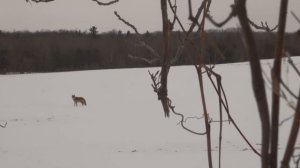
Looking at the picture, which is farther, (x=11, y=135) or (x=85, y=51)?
(x=85, y=51)

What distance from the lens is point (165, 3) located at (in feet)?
1.69

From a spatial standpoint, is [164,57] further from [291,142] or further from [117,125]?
[117,125]

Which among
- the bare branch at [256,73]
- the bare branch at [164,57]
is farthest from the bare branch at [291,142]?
the bare branch at [164,57]

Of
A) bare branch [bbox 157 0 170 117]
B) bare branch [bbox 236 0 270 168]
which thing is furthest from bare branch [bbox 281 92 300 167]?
bare branch [bbox 157 0 170 117]

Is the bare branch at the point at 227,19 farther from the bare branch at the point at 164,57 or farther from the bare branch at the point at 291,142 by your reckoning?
the bare branch at the point at 164,57

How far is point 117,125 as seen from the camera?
12211mm

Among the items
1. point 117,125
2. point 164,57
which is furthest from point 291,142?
point 117,125

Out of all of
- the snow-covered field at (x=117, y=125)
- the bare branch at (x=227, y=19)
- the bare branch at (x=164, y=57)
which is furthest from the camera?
the snow-covered field at (x=117, y=125)

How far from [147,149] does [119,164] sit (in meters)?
1.25

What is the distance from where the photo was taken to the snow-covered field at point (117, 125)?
8234 millimetres

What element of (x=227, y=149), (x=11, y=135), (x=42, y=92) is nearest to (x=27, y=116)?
(x=11, y=135)

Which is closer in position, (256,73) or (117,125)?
(256,73)

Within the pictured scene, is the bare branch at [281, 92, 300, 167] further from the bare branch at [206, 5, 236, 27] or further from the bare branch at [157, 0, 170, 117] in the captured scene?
the bare branch at [157, 0, 170, 117]

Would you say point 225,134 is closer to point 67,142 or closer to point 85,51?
point 67,142
